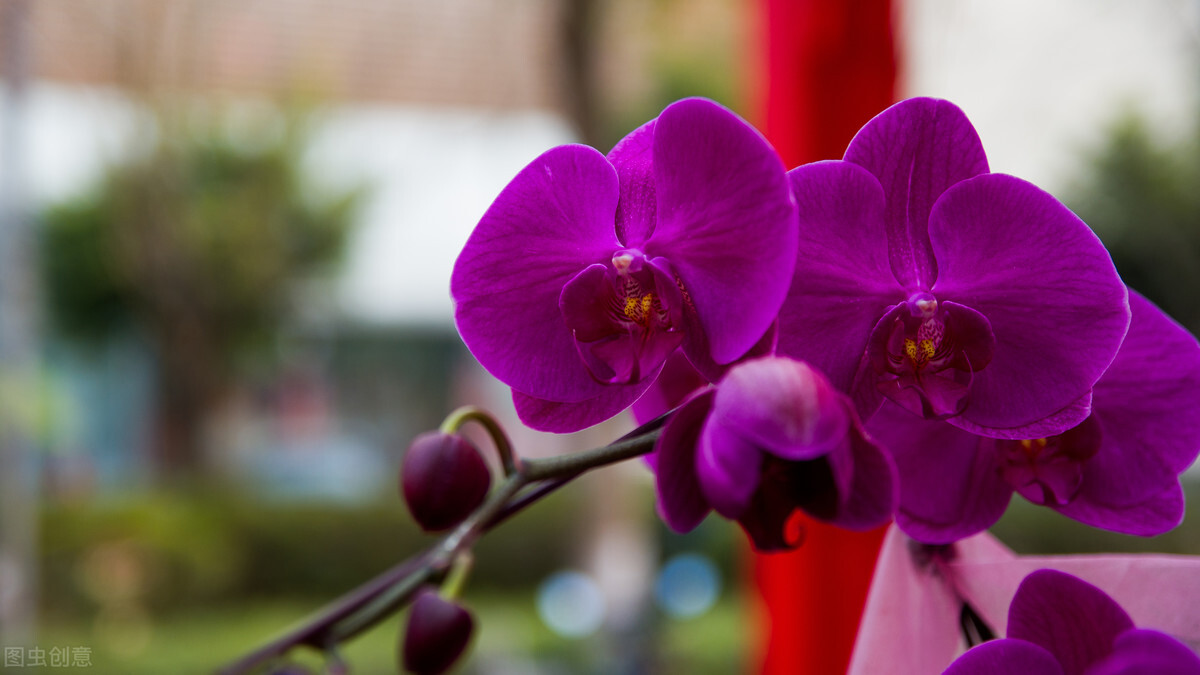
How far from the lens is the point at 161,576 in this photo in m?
4.07

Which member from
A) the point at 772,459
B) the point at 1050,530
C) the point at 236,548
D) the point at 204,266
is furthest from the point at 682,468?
the point at 204,266

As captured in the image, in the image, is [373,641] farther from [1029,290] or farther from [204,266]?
[1029,290]

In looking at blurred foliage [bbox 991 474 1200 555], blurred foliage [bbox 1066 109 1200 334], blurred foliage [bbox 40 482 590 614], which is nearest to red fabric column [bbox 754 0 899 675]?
blurred foliage [bbox 991 474 1200 555]

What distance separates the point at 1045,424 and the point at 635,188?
85mm

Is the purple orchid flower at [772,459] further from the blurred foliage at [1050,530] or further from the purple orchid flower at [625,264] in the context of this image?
the blurred foliage at [1050,530]

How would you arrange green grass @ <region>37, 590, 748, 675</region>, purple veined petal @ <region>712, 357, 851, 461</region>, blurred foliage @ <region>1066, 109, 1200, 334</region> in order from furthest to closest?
blurred foliage @ <region>1066, 109, 1200, 334</region> < green grass @ <region>37, 590, 748, 675</region> < purple veined petal @ <region>712, 357, 851, 461</region>

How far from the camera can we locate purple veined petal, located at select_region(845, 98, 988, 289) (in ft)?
0.56

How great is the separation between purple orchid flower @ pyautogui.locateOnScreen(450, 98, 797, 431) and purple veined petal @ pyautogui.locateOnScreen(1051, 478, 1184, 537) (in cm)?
9

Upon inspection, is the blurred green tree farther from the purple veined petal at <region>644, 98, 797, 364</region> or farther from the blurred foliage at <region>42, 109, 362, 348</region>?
the purple veined petal at <region>644, 98, 797, 364</region>

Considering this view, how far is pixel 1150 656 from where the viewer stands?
148mm

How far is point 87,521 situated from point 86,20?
7.38ft

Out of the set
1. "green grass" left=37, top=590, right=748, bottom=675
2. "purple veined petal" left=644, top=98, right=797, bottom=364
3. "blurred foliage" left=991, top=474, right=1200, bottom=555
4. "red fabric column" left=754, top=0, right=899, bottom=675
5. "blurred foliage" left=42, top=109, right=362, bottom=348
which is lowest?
"green grass" left=37, top=590, right=748, bottom=675

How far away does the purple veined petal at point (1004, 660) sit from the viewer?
0.16 meters

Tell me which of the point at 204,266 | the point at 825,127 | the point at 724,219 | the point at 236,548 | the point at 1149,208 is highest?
the point at 724,219
